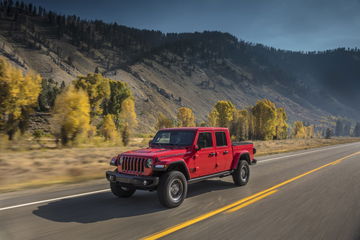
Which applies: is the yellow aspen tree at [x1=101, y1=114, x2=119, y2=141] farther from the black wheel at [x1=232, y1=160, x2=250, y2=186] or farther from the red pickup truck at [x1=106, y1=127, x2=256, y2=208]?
the red pickup truck at [x1=106, y1=127, x2=256, y2=208]

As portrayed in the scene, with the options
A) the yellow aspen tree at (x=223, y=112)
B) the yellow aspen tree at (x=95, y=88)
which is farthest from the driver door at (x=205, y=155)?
the yellow aspen tree at (x=223, y=112)

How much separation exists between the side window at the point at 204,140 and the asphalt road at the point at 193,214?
1380mm

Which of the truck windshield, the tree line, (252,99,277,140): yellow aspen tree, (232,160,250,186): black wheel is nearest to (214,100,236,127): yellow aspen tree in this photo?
(252,99,277,140): yellow aspen tree

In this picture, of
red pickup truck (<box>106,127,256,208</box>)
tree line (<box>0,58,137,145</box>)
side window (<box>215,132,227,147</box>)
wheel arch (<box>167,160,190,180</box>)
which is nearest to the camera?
red pickup truck (<box>106,127,256,208</box>)

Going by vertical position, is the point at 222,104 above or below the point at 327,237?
above

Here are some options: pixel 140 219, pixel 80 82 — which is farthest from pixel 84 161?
pixel 80 82

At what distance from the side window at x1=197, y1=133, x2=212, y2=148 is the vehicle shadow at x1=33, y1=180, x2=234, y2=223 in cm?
141

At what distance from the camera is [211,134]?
26.2 ft

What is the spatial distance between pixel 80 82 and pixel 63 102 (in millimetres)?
26197

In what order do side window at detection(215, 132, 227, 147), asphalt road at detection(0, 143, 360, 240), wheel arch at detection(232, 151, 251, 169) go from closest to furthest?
asphalt road at detection(0, 143, 360, 240), side window at detection(215, 132, 227, 147), wheel arch at detection(232, 151, 251, 169)

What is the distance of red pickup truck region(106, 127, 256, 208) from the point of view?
Result: 6.29m

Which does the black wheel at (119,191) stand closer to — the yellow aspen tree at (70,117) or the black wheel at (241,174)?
the black wheel at (241,174)

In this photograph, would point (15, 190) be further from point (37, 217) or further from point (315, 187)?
point (315, 187)

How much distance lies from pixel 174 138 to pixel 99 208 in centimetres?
266
